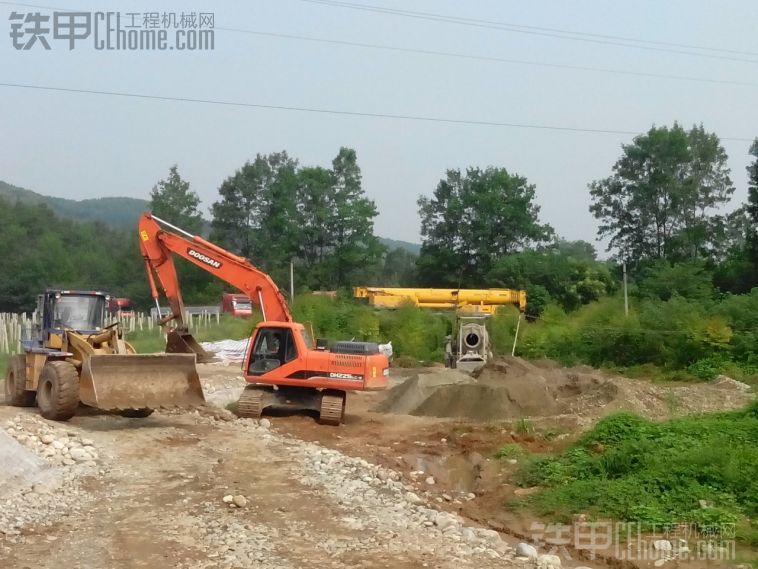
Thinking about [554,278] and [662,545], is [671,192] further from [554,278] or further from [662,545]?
[662,545]

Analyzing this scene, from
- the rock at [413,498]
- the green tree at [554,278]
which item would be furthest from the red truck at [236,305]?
the rock at [413,498]

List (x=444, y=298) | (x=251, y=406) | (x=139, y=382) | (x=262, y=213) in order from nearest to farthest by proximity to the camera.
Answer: (x=139, y=382) → (x=251, y=406) → (x=444, y=298) → (x=262, y=213)

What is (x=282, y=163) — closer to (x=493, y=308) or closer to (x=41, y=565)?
(x=493, y=308)

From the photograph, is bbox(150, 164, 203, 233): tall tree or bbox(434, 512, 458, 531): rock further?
bbox(150, 164, 203, 233): tall tree

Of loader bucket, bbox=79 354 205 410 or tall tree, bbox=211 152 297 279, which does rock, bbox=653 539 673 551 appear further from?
tall tree, bbox=211 152 297 279

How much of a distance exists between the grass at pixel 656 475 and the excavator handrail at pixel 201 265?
7.78m

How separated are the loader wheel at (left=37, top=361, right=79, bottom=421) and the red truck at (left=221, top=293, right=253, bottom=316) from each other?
2857 centimetres

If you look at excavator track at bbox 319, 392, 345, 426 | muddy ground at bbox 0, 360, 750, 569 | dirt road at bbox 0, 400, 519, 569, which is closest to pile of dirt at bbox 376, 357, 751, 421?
muddy ground at bbox 0, 360, 750, 569

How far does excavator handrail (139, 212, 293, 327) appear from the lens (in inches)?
664

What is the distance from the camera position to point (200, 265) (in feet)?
56.4

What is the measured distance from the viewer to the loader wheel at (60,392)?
1301 centimetres

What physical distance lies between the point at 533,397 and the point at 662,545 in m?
10.0

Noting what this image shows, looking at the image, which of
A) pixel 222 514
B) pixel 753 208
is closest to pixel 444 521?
pixel 222 514

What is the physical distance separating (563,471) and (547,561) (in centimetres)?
293
